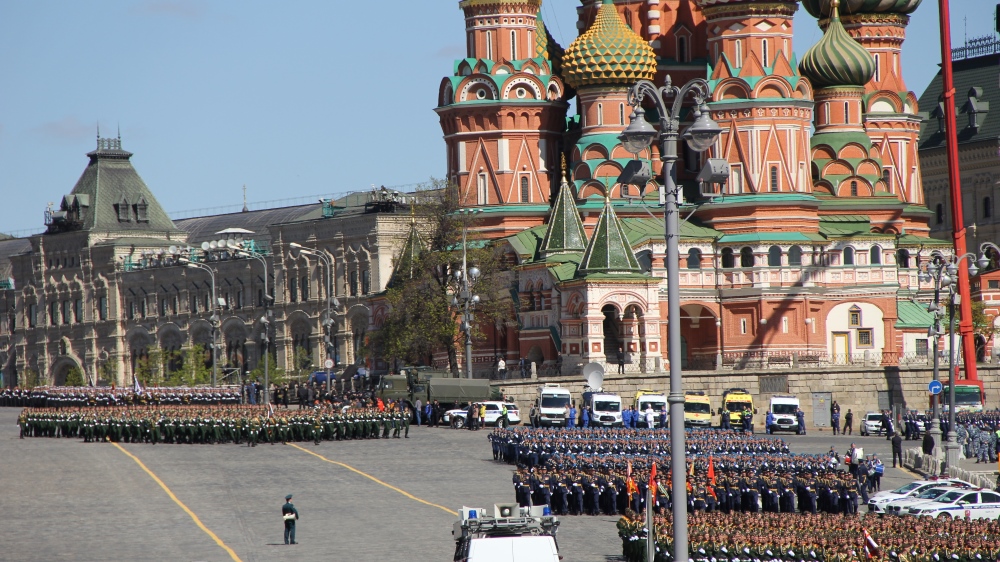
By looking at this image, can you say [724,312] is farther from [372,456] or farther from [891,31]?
[372,456]

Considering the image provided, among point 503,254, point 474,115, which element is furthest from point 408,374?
point 474,115

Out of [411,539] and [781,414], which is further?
[781,414]

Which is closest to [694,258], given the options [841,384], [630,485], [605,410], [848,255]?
[848,255]

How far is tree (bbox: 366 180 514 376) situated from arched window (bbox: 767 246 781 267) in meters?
9.94

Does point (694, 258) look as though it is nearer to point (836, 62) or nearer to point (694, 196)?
point (694, 196)

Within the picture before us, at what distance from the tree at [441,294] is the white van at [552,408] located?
10.3 meters

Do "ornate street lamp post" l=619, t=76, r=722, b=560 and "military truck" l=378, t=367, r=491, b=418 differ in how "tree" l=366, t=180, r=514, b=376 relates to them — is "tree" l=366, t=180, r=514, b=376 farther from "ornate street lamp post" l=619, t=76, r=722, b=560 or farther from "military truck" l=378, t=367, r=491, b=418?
"ornate street lamp post" l=619, t=76, r=722, b=560

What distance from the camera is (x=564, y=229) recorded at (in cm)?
6712

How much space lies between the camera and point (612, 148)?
6938 centimetres

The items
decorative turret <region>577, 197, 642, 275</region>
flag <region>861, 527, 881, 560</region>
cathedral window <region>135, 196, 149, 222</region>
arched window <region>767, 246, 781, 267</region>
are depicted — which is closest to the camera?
flag <region>861, 527, 881, 560</region>

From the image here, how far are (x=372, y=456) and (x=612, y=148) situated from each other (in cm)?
2873

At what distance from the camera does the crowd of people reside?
47.4 meters

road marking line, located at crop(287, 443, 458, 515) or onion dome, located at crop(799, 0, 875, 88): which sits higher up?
onion dome, located at crop(799, 0, 875, 88)

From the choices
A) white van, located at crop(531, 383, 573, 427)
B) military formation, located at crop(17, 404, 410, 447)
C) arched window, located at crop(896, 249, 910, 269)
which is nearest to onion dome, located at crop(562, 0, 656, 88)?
arched window, located at crop(896, 249, 910, 269)
